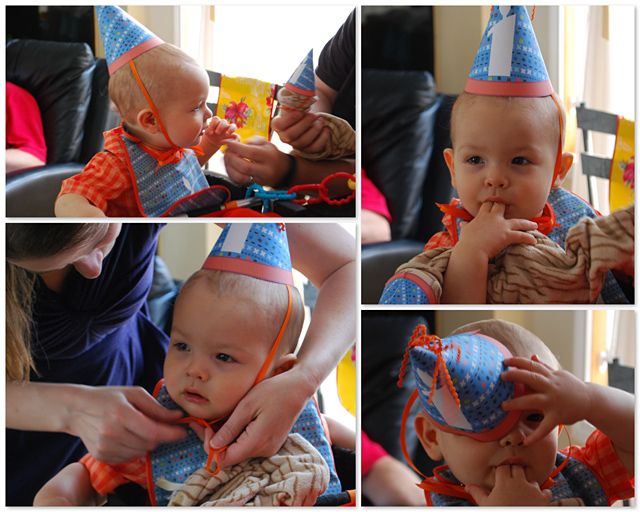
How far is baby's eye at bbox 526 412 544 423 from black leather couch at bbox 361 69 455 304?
9.8 inches

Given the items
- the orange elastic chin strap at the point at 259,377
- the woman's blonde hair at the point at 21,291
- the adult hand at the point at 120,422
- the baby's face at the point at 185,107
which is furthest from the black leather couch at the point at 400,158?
the woman's blonde hair at the point at 21,291

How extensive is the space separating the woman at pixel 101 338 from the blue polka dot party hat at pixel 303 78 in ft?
0.59

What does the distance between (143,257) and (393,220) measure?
13.2 inches

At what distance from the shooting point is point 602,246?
131 cm

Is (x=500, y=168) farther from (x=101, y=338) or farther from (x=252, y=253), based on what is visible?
(x=101, y=338)

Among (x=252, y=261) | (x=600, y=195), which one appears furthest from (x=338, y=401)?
(x=600, y=195)

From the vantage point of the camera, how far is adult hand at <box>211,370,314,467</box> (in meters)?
1.33

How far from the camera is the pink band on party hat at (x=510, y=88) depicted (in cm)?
128

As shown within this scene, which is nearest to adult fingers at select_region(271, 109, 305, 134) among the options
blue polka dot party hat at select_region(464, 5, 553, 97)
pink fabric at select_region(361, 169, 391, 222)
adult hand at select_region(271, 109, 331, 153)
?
adult hand at select_region(271, 109, 331, 153)

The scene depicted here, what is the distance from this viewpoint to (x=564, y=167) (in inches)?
51.2

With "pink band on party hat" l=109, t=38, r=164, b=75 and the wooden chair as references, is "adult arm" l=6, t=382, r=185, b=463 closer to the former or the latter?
"pink band on party hat" l=109, t=38, r=164, b=75

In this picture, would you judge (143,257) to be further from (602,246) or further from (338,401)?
(602,246)

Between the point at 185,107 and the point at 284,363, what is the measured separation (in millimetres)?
355

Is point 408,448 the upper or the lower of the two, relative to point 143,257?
lower
